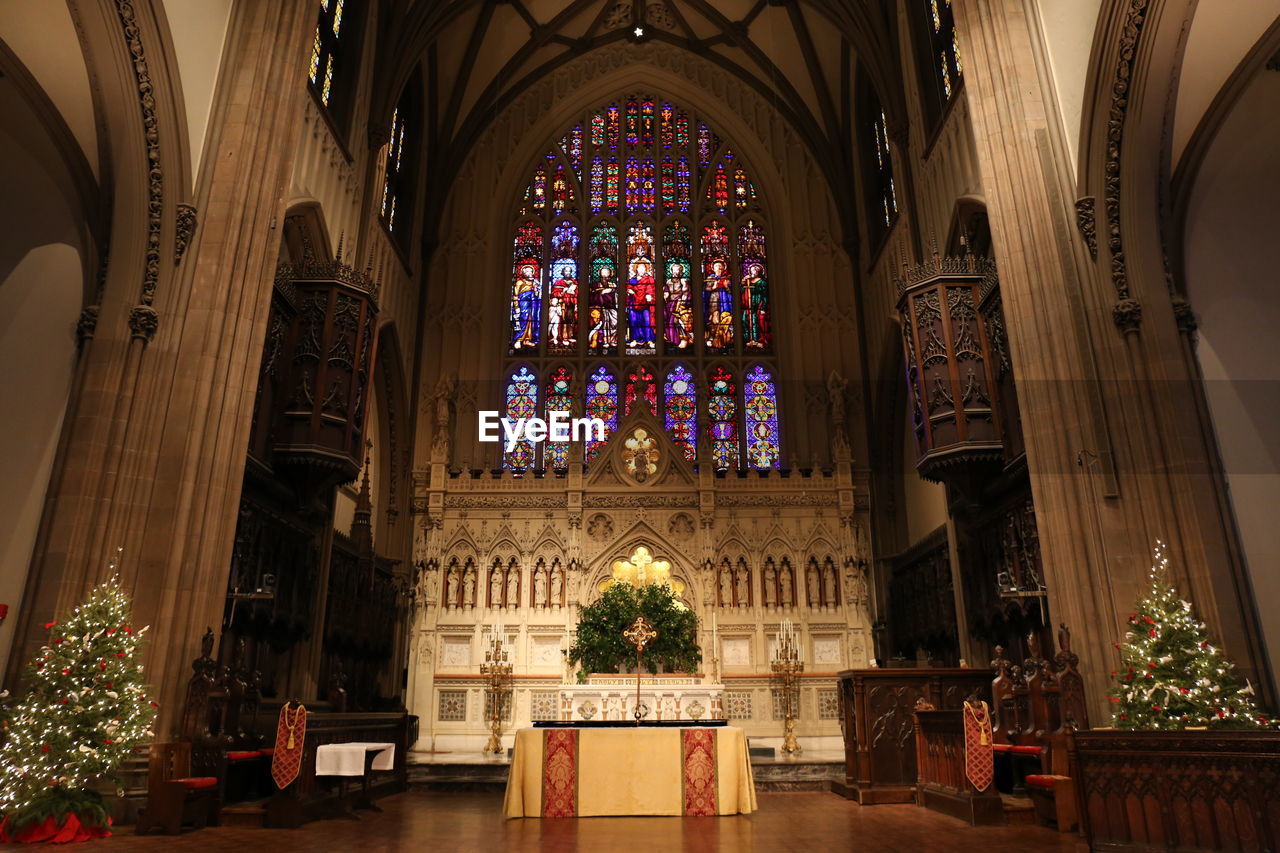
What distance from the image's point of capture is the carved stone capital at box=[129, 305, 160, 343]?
31.1ft

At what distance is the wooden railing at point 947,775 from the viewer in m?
8.28

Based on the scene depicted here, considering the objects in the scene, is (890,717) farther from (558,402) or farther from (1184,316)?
(558,402)

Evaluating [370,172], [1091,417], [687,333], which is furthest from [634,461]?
[1091,417]

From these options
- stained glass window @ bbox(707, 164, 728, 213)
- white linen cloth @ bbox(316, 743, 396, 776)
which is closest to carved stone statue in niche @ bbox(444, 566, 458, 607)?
white linen cloth @ bbox(316, 743, 396, 776)

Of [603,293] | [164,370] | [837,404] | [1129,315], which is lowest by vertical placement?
[164,370]

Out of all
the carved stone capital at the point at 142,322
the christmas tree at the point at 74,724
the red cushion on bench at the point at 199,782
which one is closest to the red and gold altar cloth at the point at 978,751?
the red cushion on bench at the point at 199,782

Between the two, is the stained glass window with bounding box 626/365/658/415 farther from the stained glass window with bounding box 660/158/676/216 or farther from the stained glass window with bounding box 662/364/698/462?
the stained glass window with bounding box 660/158/676/216

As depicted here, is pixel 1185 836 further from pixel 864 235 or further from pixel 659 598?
pixel 864 235

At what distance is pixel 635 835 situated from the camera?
7.63 metres

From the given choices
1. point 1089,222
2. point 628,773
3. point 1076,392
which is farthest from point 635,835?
point 1089,222

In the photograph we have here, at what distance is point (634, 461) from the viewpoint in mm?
18859

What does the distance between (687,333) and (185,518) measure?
14.3 metres

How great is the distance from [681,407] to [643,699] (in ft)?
31.7

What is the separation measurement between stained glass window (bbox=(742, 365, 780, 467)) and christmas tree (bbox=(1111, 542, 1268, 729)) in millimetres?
12299
